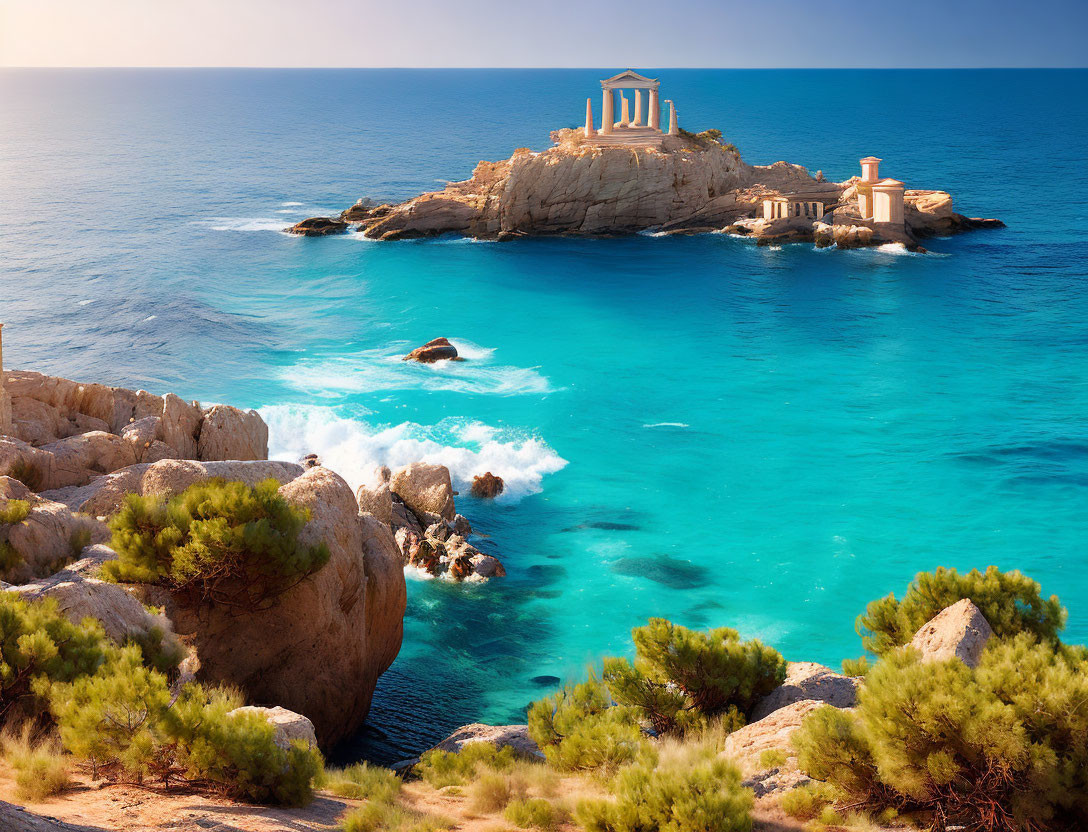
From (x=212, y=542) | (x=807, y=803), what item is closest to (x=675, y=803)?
(x=807, y=803)

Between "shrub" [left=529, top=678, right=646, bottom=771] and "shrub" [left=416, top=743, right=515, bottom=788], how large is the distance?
0.61m

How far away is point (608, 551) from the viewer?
28438 mm

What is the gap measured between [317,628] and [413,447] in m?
18.6

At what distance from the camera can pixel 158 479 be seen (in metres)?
15.8

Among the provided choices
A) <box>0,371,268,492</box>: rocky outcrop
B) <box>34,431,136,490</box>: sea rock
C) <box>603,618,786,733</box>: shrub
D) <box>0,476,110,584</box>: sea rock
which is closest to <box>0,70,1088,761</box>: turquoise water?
<box>0,476,110,584</box>: sea rock

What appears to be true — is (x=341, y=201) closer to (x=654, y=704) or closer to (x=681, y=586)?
(x=681, y=586)

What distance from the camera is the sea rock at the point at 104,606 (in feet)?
40.8

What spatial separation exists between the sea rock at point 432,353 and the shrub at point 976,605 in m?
32.8

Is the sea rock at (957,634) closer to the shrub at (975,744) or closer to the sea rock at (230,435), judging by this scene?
the shrub at (975,744)

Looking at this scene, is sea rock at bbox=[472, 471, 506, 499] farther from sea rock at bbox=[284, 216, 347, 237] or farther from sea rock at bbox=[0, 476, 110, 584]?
sea rock at bbox=[284, 216, 347, 237]

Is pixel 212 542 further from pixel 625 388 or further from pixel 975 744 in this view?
pixel 625 388

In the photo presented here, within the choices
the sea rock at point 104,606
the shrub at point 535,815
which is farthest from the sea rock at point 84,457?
the shrub at point 535,815

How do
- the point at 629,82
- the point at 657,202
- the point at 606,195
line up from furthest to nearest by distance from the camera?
1. the point at 629,82
2. the point at 657,202
3. the point at 606,195

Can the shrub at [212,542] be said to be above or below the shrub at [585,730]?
above
